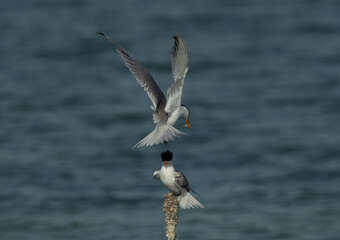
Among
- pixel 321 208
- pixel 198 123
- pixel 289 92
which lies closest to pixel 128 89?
pixel 198 123

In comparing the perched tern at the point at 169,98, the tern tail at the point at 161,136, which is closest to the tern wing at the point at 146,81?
the perched tern at the point at 169,98

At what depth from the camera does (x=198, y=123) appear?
71.3 ft

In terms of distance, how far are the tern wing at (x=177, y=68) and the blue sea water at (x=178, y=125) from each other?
311 inches

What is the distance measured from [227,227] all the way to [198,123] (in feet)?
22.1

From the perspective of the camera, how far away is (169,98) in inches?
276

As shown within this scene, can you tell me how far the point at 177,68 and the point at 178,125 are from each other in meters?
13.2

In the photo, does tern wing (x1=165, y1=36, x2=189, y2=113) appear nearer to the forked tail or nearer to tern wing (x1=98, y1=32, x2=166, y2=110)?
tern wing (x1=98, y1=32, x2=166, y2=110)

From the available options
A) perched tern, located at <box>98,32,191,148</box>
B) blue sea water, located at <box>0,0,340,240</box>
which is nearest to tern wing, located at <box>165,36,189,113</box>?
perched tern, located at <box>98,32,191,148</box>

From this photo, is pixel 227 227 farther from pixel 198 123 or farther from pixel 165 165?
pixel 165 165

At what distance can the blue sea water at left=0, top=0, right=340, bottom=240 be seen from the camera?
16.1 metres

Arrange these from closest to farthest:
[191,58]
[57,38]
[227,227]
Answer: [227,227], [191,58], [57,38]

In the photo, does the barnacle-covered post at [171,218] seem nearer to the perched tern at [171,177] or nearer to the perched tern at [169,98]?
the perched tern at [171,177]

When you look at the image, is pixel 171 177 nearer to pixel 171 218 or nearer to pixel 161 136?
pixel 161 136

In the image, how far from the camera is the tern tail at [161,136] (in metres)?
6.78
